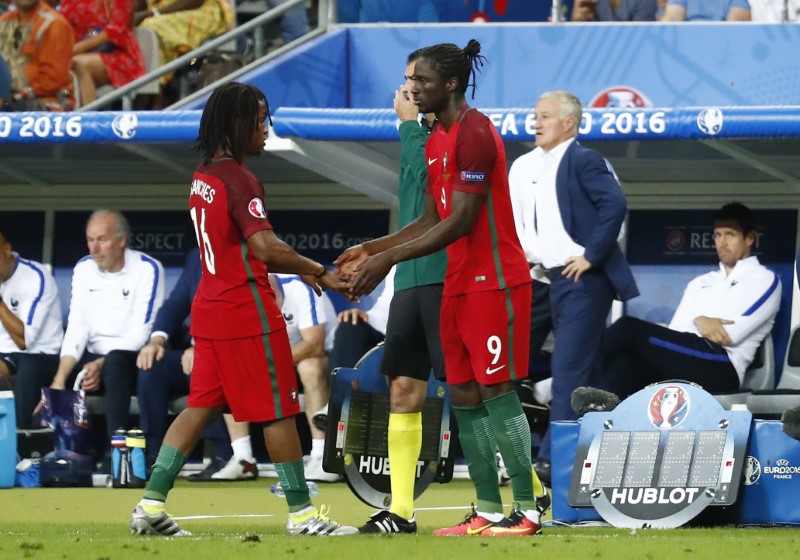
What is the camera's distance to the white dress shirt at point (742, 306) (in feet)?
31.2

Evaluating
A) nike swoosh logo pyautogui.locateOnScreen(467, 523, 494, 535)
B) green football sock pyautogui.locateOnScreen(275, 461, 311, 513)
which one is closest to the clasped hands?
green football sock pyautogui.locateOnScreen(275, 461, 311, 513)

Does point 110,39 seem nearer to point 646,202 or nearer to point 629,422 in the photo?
point 646,202

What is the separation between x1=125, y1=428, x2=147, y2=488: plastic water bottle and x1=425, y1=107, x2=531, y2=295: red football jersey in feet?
12.8

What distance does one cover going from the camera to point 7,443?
9531mm

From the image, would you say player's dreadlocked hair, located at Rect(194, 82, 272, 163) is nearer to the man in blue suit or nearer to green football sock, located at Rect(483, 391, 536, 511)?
green football sock, located at Rect(483, 391, 536, 511)

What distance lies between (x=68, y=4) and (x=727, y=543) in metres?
8.85

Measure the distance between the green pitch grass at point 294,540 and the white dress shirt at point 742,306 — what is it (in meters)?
2.03

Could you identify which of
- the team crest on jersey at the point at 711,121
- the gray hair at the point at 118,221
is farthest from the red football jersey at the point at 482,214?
the gray hair at the point at 118,221

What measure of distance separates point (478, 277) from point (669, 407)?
137 cm

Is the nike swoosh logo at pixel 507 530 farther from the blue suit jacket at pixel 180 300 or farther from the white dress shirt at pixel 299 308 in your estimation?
the blue suit jacket at pixel 180 300

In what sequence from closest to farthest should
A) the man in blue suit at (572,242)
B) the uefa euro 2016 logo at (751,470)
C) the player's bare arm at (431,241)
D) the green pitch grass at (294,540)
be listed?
1. the green pitch grass at (294,540)
2. the player's bare arm at (431,241)
3. the uefa euro 2016 logo at (751,470)
4. the man in blue suit at (572,242)

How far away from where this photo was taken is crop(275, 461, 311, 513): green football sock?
6020mm

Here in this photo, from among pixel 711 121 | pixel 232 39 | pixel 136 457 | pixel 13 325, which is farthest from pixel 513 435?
pixel 232 39

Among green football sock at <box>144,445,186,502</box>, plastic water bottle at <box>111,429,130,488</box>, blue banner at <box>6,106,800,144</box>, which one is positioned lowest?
plastic water bottle at <box>111,429,130,488</box>
